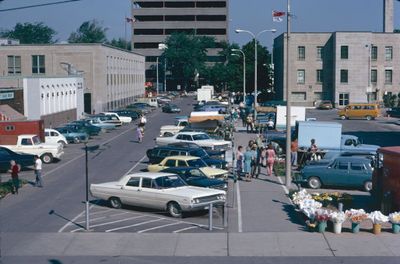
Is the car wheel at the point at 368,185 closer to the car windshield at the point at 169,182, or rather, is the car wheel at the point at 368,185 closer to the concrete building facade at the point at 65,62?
the car windshield at the point at 169,182

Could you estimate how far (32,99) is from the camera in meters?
54.2

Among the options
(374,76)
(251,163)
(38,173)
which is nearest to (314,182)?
(251,163)

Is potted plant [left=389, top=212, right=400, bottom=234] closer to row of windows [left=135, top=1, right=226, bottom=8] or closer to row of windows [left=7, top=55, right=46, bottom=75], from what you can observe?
row of windows [left=7, top=55, right=46, bottom=75]

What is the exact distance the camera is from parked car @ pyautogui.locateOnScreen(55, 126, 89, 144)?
153ft

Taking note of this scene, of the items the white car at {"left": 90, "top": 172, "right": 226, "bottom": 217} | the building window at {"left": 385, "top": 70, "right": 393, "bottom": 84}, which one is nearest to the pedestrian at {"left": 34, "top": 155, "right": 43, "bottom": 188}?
the white car at {"left": 90, "top": 172, "right": 226, "bottom": 217}

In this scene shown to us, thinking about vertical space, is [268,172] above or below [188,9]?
below

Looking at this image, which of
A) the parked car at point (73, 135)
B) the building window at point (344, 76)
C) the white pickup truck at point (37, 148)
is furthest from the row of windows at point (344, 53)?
the white pickup truck at point (37, 148)

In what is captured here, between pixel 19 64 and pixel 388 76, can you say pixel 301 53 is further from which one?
pixel 19 64

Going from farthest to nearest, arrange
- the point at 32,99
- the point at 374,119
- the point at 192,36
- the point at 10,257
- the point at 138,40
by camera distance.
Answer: the point at 138,40, the point at 192,36, the point at 374,119, the point at 32,99, the point at 10,257

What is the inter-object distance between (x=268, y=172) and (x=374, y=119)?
43.1 metres

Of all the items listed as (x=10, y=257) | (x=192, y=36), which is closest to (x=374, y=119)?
(x=10, y=257)

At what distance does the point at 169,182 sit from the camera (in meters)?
23.1

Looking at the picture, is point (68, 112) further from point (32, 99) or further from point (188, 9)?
point (188, 9)

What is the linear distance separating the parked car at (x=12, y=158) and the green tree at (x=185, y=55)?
337ft
